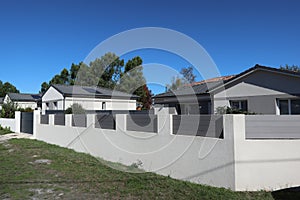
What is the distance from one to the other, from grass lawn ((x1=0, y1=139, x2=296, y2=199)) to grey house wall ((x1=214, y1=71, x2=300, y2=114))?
8.09 m

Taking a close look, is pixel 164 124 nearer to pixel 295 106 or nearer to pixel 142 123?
pixel 142 123

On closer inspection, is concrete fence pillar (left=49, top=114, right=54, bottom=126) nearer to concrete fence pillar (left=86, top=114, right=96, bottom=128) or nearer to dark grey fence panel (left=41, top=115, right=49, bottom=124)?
dark grey fence panel (left=41, top=115, right=49, bottom=124)

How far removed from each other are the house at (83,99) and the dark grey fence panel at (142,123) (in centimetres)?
1654

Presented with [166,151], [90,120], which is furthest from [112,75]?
[166,151]

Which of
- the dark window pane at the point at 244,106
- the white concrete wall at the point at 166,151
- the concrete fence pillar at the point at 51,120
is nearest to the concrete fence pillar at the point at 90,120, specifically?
the white concrete wall at the point at 166,151

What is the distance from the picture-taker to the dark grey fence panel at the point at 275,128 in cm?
478

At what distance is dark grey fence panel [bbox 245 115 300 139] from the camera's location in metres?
4.78

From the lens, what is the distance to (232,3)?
39.2 feet

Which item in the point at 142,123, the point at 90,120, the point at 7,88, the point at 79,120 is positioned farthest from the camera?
the point at 7,88

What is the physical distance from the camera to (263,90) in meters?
11.9

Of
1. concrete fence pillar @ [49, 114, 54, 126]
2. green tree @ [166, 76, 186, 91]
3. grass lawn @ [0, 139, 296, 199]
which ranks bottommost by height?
grass lawn @ [0, 139, 296, 199]

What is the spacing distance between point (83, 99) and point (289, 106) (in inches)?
747

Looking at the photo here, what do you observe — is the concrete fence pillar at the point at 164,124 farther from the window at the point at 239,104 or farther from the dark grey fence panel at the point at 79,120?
the window at the point at 239,104

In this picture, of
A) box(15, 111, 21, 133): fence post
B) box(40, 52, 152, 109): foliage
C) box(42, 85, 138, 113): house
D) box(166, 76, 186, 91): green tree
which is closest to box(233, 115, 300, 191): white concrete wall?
box(166, 76, 186, 91): green tree
